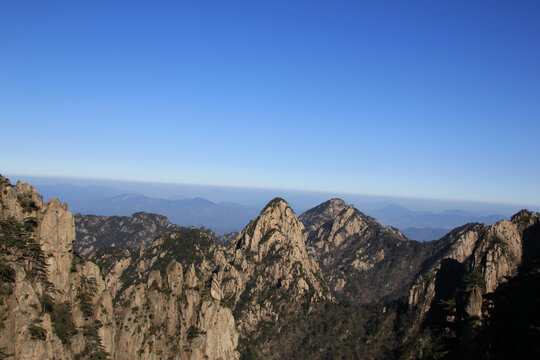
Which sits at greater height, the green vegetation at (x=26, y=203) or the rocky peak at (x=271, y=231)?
the green vegetation at (x=26, y=203)

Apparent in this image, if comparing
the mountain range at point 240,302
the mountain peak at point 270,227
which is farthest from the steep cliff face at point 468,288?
the mountain peak at point 270,227

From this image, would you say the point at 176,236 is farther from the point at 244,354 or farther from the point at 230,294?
the point at 244,354

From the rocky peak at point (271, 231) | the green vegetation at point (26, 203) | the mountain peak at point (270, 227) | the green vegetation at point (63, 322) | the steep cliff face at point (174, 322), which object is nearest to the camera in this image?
the green vegetation at point (63, 322)

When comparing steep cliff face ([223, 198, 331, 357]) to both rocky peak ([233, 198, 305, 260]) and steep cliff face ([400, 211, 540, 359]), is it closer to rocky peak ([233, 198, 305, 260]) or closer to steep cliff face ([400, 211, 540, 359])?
rocky peak ([233, 198, 305, 260])

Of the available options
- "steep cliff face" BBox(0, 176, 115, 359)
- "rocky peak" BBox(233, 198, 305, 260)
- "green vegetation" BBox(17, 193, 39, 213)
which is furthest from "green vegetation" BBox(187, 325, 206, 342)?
"rocky peak" BBox(233, 198, 305, 260)

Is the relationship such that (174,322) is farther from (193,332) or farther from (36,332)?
(36,332)

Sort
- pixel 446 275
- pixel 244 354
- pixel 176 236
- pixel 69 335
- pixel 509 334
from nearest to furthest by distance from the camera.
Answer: pixel 509 334
pixel 69 335
pixel 446 275
pixel 244 354
pixel 176 236

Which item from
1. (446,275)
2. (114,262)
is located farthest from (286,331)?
(114,262)

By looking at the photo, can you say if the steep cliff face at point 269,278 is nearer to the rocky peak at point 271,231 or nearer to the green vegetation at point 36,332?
the rocky peak at point 271,231
